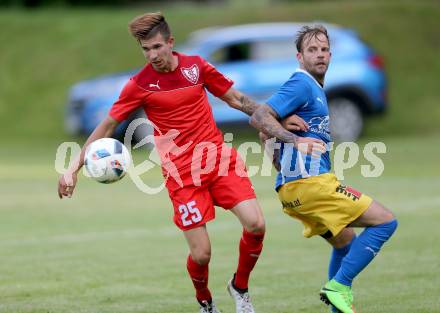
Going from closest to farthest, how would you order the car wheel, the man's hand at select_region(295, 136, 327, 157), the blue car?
the man's hand at select_region(295, 136, 327, 157) → the blue car → the car wheel

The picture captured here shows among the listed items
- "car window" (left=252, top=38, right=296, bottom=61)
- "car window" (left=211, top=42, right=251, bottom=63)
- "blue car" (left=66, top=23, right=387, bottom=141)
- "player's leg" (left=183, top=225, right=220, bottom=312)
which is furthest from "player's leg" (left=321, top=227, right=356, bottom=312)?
"car window" (left=252, top=38, right=296, bottom=61)

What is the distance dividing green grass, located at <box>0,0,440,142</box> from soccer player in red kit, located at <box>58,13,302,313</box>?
1784 centimetres

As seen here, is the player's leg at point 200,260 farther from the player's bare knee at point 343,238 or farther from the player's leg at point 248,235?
the player's bare knee at point 343,238

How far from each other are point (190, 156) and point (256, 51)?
15593 mm

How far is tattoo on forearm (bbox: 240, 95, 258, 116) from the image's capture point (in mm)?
8055

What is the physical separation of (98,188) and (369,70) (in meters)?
8.45

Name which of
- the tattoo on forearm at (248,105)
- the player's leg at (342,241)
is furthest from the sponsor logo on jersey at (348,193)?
the tattoo on forearm at (248,105)

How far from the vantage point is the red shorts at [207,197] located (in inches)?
307

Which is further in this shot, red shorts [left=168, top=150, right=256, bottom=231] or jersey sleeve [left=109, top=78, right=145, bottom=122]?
jersey sleeve [left=109, top=78, right=145, bottom=122]

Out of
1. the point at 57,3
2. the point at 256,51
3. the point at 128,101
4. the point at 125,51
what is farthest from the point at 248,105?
the point at 57,3

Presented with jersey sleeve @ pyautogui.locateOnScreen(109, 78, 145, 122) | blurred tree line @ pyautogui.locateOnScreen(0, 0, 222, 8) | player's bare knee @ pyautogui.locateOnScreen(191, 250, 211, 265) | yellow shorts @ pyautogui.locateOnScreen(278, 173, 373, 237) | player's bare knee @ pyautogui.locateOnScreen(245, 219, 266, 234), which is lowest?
player's bare knee @ pyautogui.locateOnScreen(191, 250, 211, 265)

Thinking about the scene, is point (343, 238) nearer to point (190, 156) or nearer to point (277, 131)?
point (277, 131)

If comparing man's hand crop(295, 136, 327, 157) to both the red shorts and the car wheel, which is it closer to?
the red shorts

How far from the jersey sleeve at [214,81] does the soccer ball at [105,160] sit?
2.80ft
